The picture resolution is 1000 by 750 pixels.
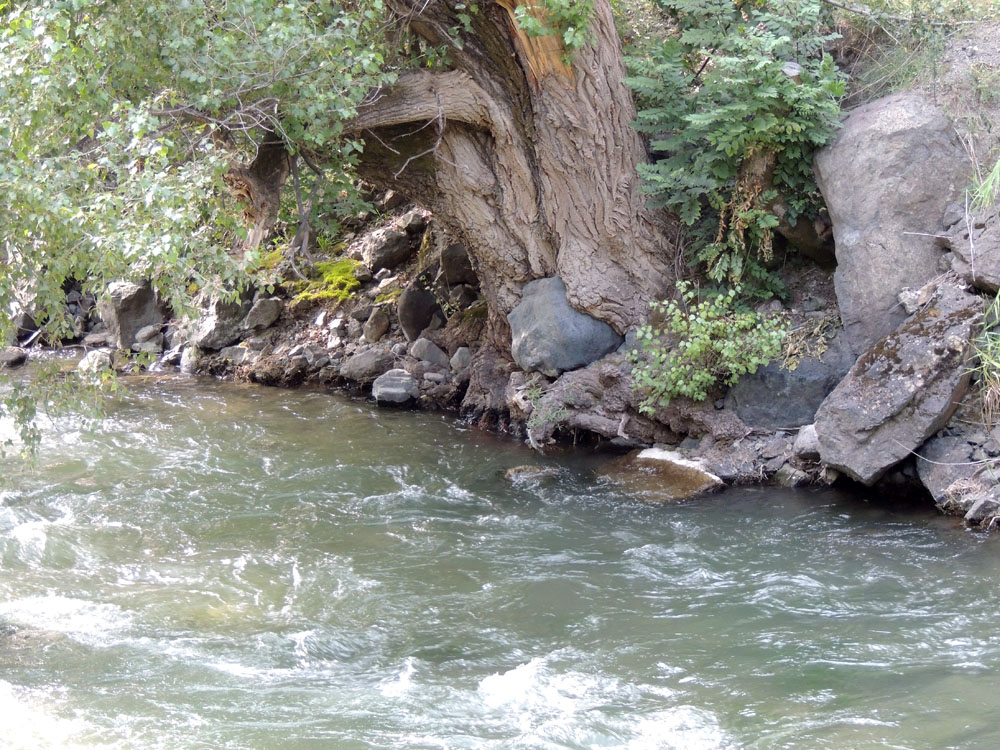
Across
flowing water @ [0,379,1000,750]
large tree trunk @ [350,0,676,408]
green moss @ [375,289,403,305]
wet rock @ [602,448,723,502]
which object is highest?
large tree trunk @ [350,0,676,408]

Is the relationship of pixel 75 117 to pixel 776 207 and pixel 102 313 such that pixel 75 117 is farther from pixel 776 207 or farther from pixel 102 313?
pixel 102 313

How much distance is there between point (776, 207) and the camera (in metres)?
9.11

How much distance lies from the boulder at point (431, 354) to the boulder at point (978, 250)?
6182 millimetres

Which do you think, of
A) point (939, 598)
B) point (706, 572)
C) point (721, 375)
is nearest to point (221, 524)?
point (706, 572)

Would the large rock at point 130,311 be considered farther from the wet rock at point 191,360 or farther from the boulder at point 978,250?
the boulder at point 978,250

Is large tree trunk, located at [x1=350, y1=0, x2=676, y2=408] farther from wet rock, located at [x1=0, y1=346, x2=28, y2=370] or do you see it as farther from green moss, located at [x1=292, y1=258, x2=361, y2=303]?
wet rock, located at [x1=0, y1=346, x2=28, y2=370]

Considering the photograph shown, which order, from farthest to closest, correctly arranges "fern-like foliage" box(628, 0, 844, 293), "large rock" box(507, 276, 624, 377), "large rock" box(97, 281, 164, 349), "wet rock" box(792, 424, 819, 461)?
"large rock" box(97, 281, 164, 349)
"large rock" box(507, 276, 624, 377)
"fern-like foliage" box(628, 0, 844, 293)
"wet rock" box(792, 424, 819, 461)

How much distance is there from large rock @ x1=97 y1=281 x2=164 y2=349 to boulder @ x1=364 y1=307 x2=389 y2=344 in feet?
14.2

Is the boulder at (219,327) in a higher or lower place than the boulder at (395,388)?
higher

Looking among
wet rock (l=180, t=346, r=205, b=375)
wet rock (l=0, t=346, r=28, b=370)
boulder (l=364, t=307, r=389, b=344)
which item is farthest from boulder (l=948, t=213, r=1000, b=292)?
wet rock (l=0, t=346, r=28, b=370)

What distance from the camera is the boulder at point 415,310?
12.7 meters

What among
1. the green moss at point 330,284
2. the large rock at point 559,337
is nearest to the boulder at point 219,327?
the green moss at point 330,284

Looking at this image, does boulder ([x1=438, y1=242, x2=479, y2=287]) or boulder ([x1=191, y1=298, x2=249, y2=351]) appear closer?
boulder ([x1=438, y1=242, x2=479, y2=287])

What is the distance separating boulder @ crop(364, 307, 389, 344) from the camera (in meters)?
13.1
